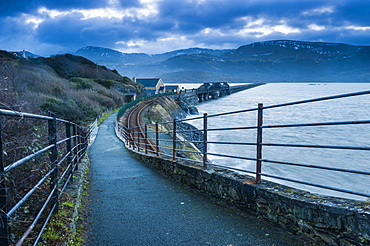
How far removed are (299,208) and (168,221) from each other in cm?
178

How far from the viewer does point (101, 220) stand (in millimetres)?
4484

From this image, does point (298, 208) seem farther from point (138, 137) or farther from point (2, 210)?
point (138, 137)

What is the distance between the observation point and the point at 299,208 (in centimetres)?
349

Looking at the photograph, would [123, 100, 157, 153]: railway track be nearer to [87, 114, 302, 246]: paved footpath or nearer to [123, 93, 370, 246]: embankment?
[87, 114, 302, 246]: paved footpath

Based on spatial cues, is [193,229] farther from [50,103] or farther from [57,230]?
[50,103]

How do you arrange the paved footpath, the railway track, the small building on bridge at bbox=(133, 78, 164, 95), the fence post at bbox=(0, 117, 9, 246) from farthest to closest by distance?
1. the small building on bridge at bbox=(133, 78, 164, 95)
2. the railway track
3. the paved footpath
4. the fence post at bbox=(0, 117, 9, 246)

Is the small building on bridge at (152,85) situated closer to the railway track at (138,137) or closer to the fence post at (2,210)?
the railway track at (138,137)

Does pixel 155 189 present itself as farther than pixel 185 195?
Yes

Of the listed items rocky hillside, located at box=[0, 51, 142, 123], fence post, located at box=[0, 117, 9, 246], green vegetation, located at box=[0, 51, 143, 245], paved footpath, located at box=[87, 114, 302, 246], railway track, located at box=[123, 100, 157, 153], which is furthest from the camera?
rocky hillside, located at box=[0, 51, 142, 123]

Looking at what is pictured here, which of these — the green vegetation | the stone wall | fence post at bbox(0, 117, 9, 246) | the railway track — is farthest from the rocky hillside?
the railway track

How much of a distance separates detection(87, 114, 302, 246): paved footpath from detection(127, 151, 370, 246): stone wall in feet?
0.57

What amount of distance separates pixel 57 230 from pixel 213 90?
373ft

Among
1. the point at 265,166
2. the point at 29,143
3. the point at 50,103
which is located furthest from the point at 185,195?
the point at 50,103

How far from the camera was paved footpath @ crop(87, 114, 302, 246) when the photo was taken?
367cm
